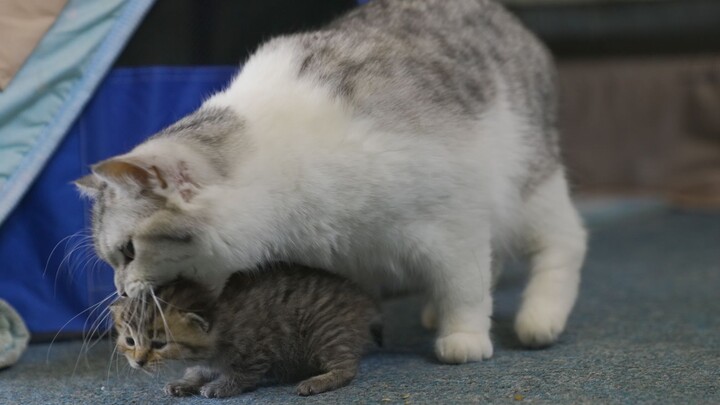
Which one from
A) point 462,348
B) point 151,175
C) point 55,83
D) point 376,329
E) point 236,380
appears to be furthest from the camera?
point 55,83

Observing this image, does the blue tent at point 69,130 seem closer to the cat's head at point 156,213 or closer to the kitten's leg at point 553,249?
the cat's head at point 156,213

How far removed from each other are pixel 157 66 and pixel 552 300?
1022 mm

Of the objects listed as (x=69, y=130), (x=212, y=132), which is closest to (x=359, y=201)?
(x=212, y=132)

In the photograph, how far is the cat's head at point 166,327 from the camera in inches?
57.1

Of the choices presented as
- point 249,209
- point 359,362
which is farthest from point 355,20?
point 359,362

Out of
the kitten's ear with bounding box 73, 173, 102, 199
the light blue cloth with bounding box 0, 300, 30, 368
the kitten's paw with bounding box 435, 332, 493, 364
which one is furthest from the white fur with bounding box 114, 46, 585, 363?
the light blue cloth with bounding box 0, 300, 30, 368

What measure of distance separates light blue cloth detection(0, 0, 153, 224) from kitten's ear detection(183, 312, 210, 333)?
598mm

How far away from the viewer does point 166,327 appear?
56.5 inches

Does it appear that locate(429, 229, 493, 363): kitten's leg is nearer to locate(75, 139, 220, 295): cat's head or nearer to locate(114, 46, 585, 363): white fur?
locate(114, 46, 585, 363): white fur

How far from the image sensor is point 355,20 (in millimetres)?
1843

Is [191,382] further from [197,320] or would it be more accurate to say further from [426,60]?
[426,60]

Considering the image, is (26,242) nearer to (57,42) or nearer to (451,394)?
(57,42)

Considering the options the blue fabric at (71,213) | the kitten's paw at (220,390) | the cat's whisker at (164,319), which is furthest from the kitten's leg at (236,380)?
the blue fabric at (71,213)

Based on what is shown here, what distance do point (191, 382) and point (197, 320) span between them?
0.45 ft
